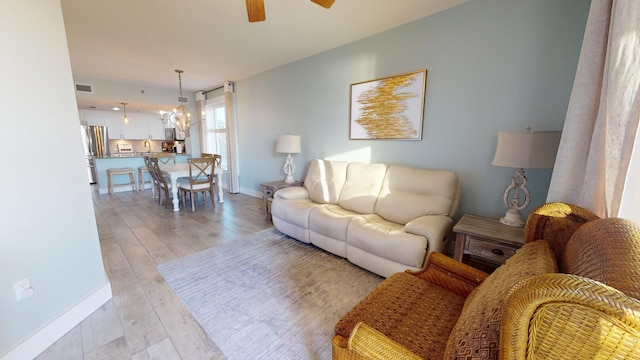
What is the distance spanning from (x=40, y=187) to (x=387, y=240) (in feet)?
7.87

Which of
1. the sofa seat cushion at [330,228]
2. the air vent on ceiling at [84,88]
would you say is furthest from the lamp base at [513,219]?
the air vent on ceiling at [84,88]

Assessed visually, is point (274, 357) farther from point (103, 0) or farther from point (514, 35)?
point (103, 0)

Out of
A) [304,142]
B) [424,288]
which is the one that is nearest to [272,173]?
[304,142]

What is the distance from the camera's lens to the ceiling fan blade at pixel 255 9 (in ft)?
5.57

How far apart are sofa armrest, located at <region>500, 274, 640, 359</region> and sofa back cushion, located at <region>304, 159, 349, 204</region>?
Result: 256 centimetres

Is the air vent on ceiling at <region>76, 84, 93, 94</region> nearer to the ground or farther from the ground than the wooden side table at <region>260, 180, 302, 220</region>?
farther from the ground

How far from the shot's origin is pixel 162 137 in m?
8.47

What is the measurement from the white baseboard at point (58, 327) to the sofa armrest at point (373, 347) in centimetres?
188

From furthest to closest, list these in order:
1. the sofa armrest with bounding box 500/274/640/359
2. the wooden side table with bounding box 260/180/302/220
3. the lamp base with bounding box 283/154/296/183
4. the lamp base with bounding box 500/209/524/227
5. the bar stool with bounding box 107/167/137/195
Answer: the bar stool with bounding box 107/167/137/195
the lamp base with bounding box 283/154/296/183
the wooden side table with bounding box 260/180/302/220
the lamp base with bounding box 500/209/524/227
the sofa armrest with bounding box 500/274/640/359

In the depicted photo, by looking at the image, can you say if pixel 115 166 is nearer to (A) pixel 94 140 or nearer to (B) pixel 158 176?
(A) pixel 94 140

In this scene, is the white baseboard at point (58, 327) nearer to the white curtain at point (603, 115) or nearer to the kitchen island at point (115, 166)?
the white curtain at point (603, 115)

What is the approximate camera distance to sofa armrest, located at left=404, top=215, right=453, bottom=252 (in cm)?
190

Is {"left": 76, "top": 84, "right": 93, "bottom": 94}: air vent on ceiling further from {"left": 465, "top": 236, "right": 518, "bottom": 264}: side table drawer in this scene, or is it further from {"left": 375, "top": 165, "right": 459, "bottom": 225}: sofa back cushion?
{"left": 465, "top": 236, "right": 518, "bottom": 264}: side table drawer

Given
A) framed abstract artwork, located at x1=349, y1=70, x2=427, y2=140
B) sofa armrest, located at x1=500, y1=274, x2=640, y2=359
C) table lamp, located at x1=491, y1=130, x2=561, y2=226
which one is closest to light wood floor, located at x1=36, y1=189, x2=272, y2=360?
sofa armrest, located at x1=500, y1=274, x2=640, y2=359
